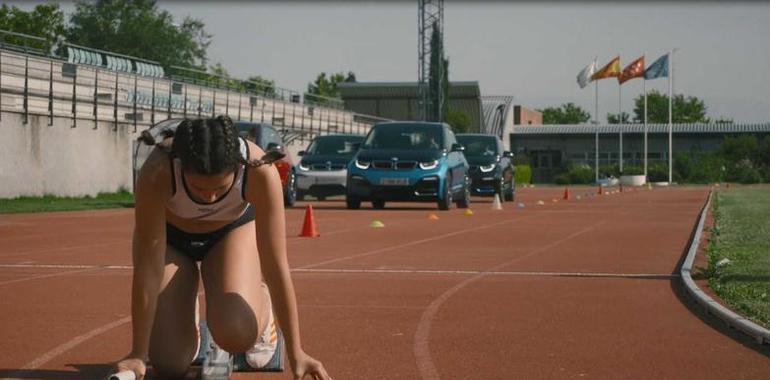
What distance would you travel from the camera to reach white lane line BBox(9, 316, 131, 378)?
7.26 m

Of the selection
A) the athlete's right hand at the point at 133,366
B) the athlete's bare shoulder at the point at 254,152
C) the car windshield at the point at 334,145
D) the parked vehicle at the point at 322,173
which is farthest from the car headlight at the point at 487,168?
the athlete's right hand at the point at 133,366

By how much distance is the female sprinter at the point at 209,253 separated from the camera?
6188mm

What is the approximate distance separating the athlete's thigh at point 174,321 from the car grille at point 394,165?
22.1 meters

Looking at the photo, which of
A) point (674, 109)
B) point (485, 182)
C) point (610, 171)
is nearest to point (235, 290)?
point (485, 182)

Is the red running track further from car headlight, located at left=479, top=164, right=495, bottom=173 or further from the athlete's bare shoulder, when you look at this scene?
car headlight, located at left=479, top=164, right=495, bottom=173

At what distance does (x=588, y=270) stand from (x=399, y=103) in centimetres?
9791

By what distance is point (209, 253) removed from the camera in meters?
7.16

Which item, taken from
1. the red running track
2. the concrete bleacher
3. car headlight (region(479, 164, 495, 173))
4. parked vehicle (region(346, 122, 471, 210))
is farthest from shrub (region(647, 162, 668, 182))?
the red running track

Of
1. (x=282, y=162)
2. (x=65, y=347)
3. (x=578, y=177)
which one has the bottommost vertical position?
(x=65, y=347)

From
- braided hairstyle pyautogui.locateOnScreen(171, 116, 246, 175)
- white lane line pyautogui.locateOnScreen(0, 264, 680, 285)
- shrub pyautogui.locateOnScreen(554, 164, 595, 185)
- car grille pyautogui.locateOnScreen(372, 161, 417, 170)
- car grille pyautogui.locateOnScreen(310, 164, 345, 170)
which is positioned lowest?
white lane line pyautogui.locateOnScreen(0, 264, 680, 285)

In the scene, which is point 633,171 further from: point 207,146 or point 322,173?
point 207,146

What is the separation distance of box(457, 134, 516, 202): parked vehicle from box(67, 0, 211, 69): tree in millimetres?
70953

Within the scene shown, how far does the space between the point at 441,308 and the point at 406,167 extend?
18.7 m

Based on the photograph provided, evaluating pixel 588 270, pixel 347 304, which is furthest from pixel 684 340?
pixel 588 270
